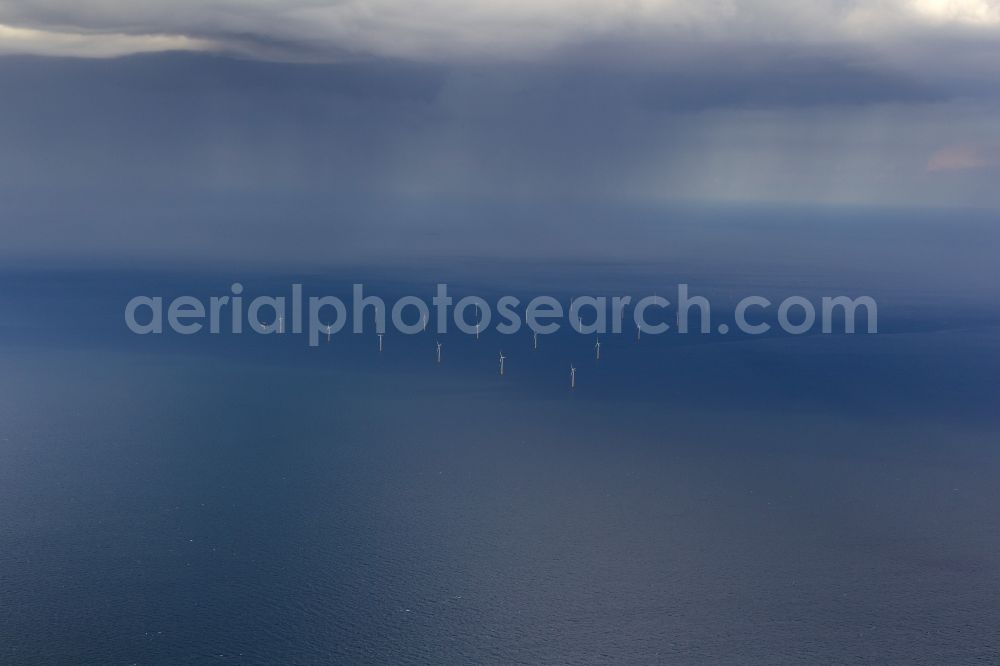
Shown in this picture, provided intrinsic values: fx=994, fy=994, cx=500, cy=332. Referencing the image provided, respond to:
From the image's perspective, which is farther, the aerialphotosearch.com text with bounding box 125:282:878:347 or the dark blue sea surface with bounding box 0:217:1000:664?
the aerialphotosearch.com text with bounding box 125:282:878:347

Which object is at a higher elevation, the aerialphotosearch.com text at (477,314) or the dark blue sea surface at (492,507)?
the aerialphotosearch.com text at (477,314)

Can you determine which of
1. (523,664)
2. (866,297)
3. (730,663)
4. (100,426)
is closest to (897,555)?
(730,663)

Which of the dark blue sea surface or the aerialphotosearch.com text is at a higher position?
the aerialphotosearch.com text

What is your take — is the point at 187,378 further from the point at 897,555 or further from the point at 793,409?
the point at 897,555

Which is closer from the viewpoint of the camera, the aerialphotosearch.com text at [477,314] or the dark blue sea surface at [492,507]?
the dark blue sea surface at [492,507]

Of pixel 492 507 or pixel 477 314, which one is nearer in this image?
pixel 492 507
